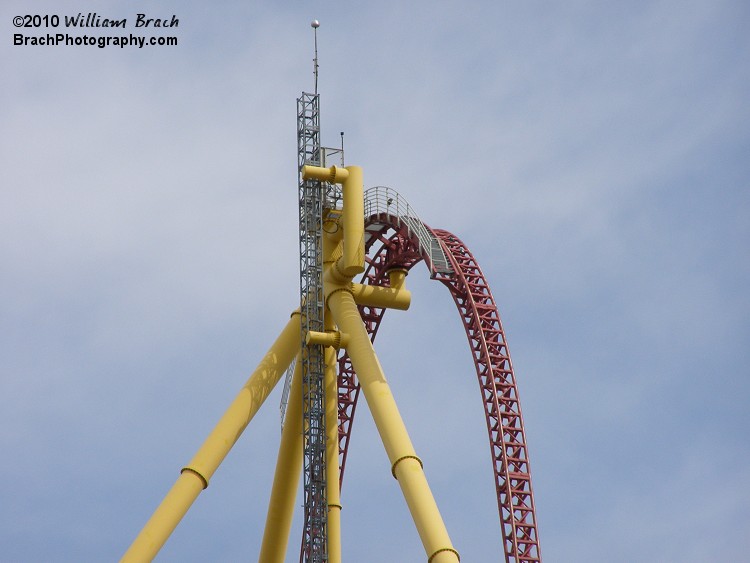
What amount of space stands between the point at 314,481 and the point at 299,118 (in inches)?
457

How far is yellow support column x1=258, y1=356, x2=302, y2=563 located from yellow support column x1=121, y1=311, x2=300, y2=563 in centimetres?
92

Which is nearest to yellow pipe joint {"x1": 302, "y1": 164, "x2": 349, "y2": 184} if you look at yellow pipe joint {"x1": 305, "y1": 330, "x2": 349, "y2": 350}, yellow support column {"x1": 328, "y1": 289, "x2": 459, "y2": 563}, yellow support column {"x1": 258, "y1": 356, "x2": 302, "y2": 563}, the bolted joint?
yellow support column {"x1": 328, "y1": 289, "x2": 459, "y2": 563}

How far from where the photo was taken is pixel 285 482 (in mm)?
50688

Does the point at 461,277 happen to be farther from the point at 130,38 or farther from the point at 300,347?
the point at 130,38

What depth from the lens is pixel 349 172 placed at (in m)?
49.1

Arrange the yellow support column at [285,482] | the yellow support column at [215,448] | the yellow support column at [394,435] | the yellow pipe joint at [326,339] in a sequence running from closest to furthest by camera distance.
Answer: the yellow support column at [394,435]
the yellow support column at [215,448]
the yellow pipe joint at [326,339]
the yellow support column at [285,482]

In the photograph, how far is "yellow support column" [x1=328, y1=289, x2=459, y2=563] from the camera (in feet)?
140

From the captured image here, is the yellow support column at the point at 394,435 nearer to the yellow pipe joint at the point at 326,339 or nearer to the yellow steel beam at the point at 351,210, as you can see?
the yellow pipe joint at the point at 326,339

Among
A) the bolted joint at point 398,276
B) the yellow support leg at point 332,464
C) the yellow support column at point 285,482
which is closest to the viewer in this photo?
the yellow support leg at point 332,464

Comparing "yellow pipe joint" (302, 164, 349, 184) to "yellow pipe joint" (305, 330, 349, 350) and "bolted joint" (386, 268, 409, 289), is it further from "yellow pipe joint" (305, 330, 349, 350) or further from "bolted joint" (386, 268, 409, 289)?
"yellow pipe joint" (305, 330, 349, 350)

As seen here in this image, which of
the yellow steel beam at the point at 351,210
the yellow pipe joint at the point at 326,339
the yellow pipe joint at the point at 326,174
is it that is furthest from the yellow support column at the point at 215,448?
the yellow pipe joint at the point at 326,174

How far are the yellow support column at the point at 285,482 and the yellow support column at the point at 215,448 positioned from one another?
0.92 meters

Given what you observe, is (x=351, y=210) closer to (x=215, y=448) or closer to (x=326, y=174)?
(x=326, y=174)

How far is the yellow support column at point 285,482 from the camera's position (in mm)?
50562
